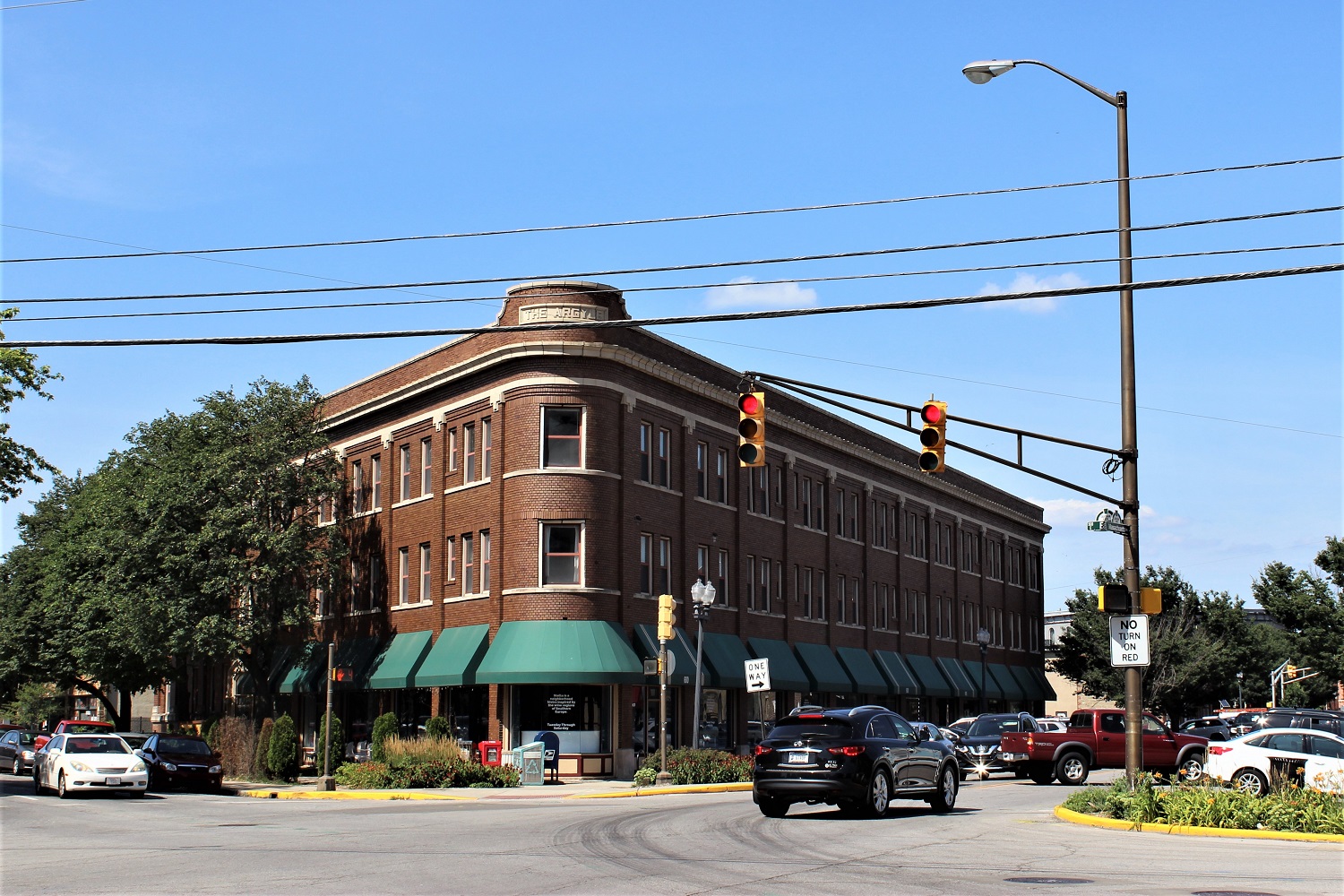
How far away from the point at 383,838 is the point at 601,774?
20.6m

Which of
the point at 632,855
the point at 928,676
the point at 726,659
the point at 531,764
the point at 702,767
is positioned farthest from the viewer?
the point at 928,676

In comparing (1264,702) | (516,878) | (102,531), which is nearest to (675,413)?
(102,531)

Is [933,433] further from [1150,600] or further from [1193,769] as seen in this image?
[1193,769]

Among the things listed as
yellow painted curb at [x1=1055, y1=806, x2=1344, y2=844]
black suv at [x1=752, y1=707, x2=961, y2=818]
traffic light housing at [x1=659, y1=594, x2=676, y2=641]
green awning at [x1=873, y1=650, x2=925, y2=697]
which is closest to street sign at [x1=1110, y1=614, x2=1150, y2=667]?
yellow painted curb at [x1=1055, y1=806, x2=1344, y2=844]

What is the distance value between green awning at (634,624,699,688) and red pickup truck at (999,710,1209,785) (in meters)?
9.68

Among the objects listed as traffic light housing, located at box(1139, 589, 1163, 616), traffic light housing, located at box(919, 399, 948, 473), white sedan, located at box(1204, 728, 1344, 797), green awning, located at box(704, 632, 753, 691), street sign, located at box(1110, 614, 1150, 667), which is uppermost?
traffic light housing, located at box(919, 399, 948, 473)

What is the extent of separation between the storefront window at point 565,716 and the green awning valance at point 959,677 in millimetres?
26853

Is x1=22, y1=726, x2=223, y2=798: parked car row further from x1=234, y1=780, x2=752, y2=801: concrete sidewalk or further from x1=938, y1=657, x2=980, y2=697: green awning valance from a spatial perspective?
x1=938, y1=657, x2=980, y2=697: green awning valance

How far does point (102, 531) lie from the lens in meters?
43.5

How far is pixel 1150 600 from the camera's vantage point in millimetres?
21969

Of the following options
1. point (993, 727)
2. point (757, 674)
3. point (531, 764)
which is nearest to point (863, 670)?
point (993, 727)

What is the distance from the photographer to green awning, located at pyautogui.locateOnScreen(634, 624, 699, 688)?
131 feet

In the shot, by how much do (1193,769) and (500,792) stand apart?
48.7ft

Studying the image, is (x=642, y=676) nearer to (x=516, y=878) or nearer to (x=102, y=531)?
(x=102, y=531)
